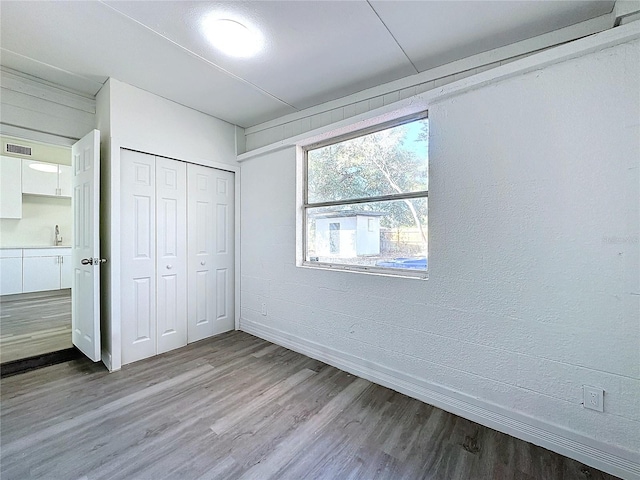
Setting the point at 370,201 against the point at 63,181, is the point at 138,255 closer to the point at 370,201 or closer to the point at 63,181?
the point at 370,201

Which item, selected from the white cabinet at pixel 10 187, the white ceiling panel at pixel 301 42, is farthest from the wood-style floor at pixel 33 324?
the white ceiling panel at pixel 301 42

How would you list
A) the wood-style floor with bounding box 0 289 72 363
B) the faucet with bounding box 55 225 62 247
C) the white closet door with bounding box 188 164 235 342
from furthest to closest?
the faucet with bounding box 55 225 62 247, the white closet door with bounding box 188 164 235 342, the wood-style floor with bounding box 0 289 72 363

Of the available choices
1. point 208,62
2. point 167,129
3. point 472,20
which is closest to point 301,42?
point 208,62

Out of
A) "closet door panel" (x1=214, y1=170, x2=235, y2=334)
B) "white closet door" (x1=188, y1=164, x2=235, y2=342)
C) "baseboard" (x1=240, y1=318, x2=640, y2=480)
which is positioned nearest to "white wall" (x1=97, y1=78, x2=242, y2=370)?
"white closet door" (x1=188, y1=164, x2=235, y2=342)

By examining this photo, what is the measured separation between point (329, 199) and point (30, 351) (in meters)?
3.22

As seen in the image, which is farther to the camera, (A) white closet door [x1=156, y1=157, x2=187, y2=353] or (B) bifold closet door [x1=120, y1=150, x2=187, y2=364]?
(A) white closet door [x1=156, y1=157, x2=187, y2=353]

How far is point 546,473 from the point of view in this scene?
1477 mm

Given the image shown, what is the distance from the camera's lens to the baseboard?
149 centimetres

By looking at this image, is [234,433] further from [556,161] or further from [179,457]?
[556,161]

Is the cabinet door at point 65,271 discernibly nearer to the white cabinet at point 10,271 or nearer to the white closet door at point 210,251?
the white cabinet at point 10,271

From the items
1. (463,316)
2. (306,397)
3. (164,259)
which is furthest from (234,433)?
(164,259)

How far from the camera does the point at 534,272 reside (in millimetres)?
1708

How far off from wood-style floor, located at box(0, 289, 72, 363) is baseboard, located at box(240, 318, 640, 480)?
9.01ft

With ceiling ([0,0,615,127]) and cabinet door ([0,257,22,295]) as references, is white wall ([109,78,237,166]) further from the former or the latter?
cabinet door ([0,257,22,295])
